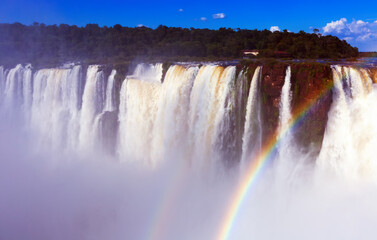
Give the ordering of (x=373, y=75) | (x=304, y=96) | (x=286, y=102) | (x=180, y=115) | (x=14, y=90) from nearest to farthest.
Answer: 1. (x=373, y=75)
2. (x=304, y=96)
3. (x=286, y=102)
4. (x=180, y=115)
5. (x=14, y=90)

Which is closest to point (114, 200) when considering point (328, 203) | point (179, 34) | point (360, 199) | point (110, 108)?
point (110, 108)

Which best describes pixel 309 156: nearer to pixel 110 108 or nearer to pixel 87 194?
pixel 87 194

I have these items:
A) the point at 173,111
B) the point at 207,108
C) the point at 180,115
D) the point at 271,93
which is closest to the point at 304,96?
the point at 271,93

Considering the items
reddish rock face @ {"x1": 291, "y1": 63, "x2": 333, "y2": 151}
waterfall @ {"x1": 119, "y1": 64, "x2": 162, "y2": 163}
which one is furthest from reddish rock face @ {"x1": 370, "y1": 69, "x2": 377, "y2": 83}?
waterfall @ {"x1": 119, "y1": 64, "x2": 162, "y2": 163}

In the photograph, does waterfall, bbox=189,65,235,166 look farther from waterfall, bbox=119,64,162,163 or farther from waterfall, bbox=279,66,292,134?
waterfall, bbox=119,64,162,163

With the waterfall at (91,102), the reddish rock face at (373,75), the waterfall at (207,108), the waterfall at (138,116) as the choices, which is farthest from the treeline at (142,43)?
the reddish rock face at (373,75)

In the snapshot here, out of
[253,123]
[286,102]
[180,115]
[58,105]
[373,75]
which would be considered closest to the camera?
[373,75]

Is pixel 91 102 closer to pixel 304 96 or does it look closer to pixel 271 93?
pixel 271 93
